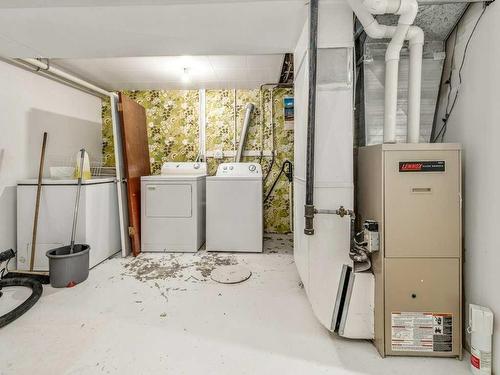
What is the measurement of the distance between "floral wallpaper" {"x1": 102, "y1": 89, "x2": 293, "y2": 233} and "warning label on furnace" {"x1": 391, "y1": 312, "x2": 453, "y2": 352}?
2.73 meters

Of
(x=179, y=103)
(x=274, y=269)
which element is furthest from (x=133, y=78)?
(x=274, y=269)

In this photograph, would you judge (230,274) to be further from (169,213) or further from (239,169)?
(239,169)

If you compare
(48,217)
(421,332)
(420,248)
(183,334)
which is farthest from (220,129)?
(421,332)

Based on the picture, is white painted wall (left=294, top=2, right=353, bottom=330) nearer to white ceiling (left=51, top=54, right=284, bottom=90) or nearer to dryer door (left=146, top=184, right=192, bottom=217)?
white ceiling (left=51, top=54, right=284, bottom=90)

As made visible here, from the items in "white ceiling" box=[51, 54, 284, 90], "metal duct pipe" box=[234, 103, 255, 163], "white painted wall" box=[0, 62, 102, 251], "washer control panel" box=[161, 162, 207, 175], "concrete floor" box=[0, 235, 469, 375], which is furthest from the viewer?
"metal duct pipe" box=[234, 103, 255, 163]

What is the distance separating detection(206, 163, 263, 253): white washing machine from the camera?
3.34 m

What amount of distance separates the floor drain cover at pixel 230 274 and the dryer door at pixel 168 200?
2.87 ft

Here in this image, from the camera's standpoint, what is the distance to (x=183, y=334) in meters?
1.75

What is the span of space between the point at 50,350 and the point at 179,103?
3462 millimetres

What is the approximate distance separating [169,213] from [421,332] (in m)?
2.67

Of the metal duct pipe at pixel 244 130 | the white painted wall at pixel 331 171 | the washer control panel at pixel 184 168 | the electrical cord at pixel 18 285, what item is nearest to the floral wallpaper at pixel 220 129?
the metal duct pipe at pixel 244 130

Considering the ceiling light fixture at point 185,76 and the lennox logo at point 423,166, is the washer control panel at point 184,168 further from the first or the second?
the lennox logo at point 423,166

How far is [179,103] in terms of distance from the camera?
426 centimetres

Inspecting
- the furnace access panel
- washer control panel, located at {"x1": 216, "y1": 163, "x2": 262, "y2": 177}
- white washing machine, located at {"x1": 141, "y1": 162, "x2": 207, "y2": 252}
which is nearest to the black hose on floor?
white washing machine, located at {"x1": 141, "y1": 162, "x2": 207, "y2": 252}
